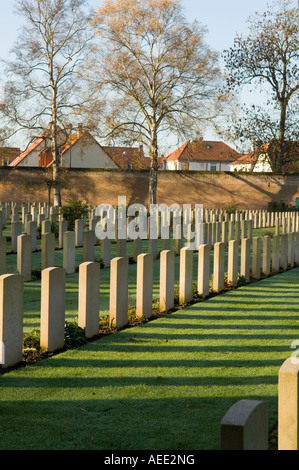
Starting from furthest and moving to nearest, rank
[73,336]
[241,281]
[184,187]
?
[184,187]
[241,281]
[73,336]

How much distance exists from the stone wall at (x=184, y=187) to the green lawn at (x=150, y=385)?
29.1 meters

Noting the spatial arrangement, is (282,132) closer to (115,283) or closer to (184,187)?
(184,187)

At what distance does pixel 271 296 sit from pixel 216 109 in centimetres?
2290

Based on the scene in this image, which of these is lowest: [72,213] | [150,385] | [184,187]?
[150,385]

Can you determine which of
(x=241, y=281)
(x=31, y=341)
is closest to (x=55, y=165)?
(x=241, y=281)

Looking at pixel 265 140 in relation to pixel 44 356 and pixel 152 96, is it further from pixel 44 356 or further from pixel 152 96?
pixel 44 356

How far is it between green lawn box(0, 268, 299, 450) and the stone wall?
95.6 feet

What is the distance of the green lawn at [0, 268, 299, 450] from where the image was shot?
3.35 m

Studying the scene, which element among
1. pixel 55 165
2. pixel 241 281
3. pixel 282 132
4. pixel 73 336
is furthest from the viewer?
pixel 282 132

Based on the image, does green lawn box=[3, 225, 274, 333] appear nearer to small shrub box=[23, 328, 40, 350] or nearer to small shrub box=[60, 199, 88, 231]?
small shrub box=[23, 328, 40, 350]

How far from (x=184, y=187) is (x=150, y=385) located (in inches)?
1263

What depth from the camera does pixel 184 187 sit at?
36031 millimetres

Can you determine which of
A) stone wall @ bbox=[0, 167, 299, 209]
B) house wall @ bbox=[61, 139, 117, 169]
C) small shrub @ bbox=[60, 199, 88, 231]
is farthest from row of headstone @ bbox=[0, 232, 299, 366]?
house wall @ bbox=[61, 139, 117, 169]

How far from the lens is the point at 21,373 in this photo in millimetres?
4484
